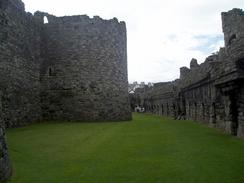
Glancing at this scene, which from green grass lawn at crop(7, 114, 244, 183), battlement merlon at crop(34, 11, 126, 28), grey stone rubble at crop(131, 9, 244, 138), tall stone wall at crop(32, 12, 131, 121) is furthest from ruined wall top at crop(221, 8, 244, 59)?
battlement merlon at crop(34, 11, 126, 28)

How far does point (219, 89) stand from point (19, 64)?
32.5ft

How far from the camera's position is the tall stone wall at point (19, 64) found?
1545 centimetres

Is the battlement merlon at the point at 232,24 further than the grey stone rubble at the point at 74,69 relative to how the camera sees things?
No

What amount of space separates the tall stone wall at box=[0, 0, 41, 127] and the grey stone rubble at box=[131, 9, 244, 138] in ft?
29.7

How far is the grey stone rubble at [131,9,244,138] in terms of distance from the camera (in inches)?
407

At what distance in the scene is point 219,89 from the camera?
1247 centimetres

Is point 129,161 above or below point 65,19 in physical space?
below

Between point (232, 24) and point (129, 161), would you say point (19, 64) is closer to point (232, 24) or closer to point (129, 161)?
point (232, 24)

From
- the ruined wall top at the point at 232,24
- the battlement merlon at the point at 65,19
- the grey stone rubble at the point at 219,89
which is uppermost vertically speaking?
the battlement merlon at the point at 65,19

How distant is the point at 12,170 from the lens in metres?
6.37

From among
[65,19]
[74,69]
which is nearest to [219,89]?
[74,69]

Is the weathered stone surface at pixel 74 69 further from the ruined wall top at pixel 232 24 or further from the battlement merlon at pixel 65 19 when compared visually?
the ruined wall top at pixel 232 24

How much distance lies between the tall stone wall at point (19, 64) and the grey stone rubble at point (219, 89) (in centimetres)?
904

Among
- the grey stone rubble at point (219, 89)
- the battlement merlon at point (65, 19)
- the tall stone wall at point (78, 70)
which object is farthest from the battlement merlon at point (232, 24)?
the battlement merlon at point (65, 19)
